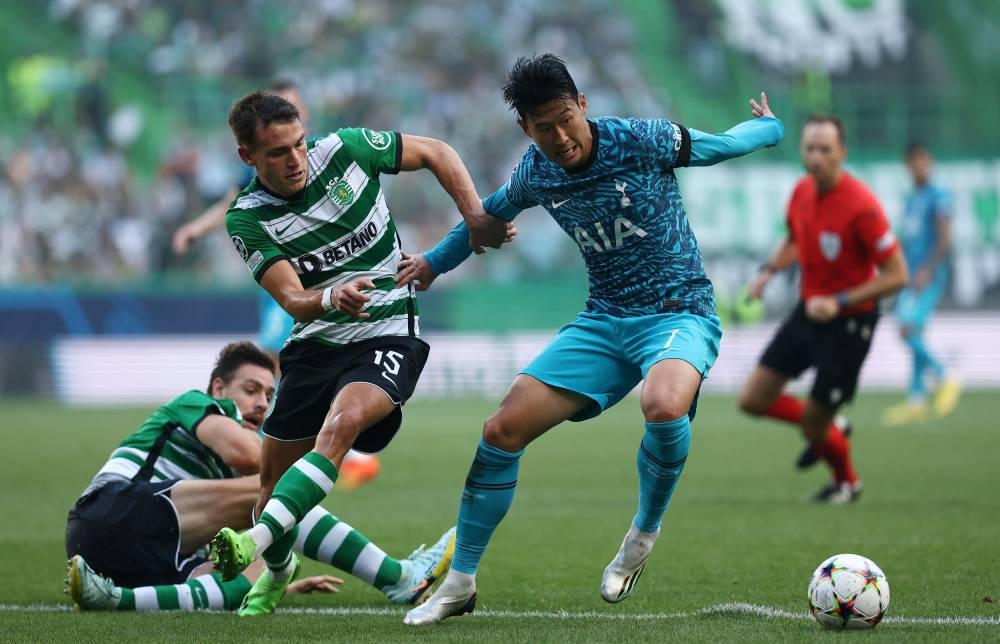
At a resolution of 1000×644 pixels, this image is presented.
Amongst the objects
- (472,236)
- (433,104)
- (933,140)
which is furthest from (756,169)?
(472,236)

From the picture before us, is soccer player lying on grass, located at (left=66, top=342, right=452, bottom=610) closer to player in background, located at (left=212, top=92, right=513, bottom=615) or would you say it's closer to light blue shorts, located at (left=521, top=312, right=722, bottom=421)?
player in background, located at (left=212, top=92, right=513, bottom=615)

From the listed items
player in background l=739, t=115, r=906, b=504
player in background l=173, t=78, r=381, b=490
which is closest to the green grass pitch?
player in background l=173, t=78, r=381, b=490

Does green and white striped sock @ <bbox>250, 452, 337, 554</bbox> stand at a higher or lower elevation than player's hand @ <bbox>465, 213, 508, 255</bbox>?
lower

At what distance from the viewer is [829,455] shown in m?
9.77

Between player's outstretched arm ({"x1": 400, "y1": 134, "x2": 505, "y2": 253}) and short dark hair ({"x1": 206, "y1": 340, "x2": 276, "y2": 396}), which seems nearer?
player's outstretched arm ({"x1": 400, "y1": 134, "x2": 505, "y2": 253})

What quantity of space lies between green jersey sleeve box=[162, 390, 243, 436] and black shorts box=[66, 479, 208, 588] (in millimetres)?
276

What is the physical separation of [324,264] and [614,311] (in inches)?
48.8

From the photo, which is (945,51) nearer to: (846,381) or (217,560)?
(846,381)

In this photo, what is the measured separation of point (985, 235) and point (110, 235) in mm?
16370

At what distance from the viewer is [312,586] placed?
20.9 feet

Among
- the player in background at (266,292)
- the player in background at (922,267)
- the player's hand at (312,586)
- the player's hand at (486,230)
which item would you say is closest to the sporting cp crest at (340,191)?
the player's hand at (486,230)

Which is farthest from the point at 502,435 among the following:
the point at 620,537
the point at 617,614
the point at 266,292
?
the point at 266,292

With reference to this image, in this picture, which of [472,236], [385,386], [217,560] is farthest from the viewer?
[472,236]

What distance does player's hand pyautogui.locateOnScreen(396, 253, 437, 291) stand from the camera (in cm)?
580
